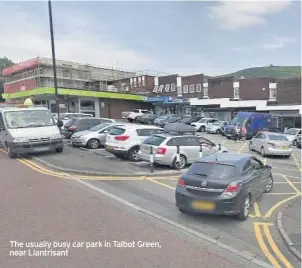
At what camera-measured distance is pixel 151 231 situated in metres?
6.69

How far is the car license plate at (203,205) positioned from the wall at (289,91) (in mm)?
37916

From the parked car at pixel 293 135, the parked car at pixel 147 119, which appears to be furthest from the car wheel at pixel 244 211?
the parked car at pixel 147 119

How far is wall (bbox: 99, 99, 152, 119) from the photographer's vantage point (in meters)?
48.1

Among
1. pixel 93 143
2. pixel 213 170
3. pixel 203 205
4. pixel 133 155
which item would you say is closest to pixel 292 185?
pixel 213 170

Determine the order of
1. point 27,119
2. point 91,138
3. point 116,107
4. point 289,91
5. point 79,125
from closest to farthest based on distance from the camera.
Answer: point 27,119 → point 91,138 → point 79,125 → point 289,91 → point 116,107

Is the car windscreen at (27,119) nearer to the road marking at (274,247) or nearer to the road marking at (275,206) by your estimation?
the road marking at (275,206)

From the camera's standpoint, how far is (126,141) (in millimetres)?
15023

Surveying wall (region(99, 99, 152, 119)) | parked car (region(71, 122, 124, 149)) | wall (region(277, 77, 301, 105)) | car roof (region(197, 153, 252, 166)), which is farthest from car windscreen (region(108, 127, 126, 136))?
wall (region(99, 99, 152, 119))

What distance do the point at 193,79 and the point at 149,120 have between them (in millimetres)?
16140

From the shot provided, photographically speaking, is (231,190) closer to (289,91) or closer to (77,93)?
(77,93)

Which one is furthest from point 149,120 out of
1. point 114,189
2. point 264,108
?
point 114,189

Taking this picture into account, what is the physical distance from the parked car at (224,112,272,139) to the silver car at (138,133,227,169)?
18079mm

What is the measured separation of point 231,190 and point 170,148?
241 inches

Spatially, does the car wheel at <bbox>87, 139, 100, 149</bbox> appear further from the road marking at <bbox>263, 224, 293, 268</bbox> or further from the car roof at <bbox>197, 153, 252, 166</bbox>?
the road marking at <bbox>263, 224, 293, 268</bbox>
